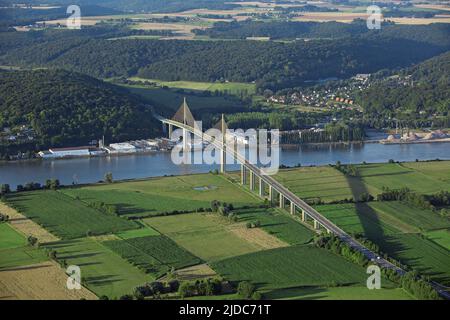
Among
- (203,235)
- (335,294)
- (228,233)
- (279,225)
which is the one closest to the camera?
(335,294)

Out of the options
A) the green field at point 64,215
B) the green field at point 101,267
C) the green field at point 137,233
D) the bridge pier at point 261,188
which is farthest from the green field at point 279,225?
the green field at point 101,267

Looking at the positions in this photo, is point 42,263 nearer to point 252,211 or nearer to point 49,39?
point 252,211

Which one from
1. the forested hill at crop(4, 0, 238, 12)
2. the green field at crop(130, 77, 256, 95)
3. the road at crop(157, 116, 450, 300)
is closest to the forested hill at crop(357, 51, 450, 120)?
the green field at crop(130, 77, 256, 95)

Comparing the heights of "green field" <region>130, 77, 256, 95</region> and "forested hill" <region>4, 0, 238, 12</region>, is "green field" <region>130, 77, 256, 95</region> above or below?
below

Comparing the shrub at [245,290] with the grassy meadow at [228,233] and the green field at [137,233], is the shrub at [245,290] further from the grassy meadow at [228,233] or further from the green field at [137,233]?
the green field at [137,233]

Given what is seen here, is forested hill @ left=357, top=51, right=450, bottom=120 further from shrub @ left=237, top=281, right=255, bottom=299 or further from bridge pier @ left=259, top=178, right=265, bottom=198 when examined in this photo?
shrub @ left=237, top=281, right=255, bottom=299

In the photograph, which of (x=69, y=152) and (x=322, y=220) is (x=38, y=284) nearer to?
(x=322, y=220)

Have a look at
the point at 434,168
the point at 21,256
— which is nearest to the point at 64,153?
the point at 434,168
